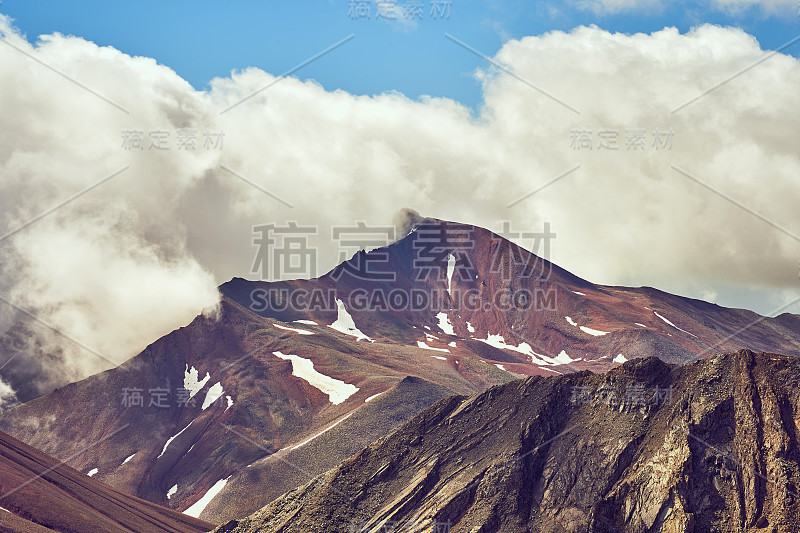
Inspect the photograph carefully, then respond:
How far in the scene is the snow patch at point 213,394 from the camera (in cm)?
14295

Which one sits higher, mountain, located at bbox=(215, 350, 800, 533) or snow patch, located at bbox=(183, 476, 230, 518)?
snow patch, located at bbox=(183, 476, 230, 518)

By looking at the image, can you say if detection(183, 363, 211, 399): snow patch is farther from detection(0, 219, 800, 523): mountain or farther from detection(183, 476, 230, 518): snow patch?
detection(183, 476, 230, 518): snow patch

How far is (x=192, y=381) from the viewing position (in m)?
154

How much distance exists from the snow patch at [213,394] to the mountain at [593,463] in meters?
79.4

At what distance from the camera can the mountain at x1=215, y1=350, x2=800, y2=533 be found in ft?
167

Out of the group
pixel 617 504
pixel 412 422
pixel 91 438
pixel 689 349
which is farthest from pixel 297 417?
pixel 689 349

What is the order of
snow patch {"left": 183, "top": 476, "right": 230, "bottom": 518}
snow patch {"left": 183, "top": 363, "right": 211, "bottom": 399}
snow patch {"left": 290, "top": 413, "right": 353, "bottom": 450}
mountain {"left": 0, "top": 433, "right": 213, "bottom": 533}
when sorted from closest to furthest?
1. mountain {"left": 0, "top": 433, "right": 213, "bottom": 533}
2. snow patch {"left": 183, "top": 476, "right": 230, "bottom": 518}
3. snow patch {"left": 290, "top": 413, "right": 353, "bottom": 450}
4. snow patch {"left": 183, "top": 363, "right": 211, "bottom": 399}

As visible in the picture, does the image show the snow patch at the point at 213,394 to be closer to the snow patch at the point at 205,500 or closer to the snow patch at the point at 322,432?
the snow patch at the point at 205,500

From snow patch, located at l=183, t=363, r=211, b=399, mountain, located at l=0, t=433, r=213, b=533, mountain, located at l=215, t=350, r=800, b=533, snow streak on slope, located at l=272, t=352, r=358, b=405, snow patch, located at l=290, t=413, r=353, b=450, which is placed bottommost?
mountain, located at l=215, t=350, r=800, b=533

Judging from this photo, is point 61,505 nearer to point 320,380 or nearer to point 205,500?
point 205,500

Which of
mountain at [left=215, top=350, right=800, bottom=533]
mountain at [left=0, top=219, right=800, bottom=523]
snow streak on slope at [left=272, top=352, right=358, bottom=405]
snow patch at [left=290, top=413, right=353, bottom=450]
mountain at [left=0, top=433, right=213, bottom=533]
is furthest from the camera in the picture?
snow streak on slope at [left=272, top=352, right=358, bottom=405]

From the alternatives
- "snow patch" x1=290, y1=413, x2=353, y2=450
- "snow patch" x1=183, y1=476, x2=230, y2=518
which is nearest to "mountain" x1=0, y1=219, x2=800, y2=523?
"snow patch" x1=183, y1=476, x2=230, y2=518

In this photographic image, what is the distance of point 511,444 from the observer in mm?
60062

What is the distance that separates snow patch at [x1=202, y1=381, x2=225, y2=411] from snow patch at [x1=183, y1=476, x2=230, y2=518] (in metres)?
29.6
